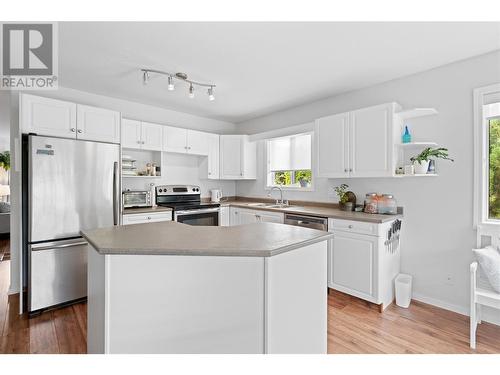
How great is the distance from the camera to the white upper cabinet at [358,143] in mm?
2852

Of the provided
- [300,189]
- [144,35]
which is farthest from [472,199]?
[144,35]

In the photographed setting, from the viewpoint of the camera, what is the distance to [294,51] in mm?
2416

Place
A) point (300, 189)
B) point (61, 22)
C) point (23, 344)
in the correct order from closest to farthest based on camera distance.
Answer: point (61, 22)
point (23, 344)
point (300, 189)

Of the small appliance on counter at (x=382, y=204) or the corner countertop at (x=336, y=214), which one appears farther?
the small appliance on counter at (x=382, y=204)

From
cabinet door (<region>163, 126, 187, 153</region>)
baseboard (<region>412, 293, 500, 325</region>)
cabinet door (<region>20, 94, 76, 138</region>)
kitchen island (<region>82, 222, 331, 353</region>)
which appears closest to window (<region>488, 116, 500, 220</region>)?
baseboard (<region>412, 293, 500, 325</region>)

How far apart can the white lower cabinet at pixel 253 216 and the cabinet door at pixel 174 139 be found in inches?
51.2

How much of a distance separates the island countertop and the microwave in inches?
74.6

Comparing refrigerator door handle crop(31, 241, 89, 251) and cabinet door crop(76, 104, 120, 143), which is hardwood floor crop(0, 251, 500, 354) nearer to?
refrigerator door handle crop(31, 241, 89, 251)

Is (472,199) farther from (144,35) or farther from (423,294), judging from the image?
(144,35)

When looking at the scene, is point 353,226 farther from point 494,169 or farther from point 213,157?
point 213,157

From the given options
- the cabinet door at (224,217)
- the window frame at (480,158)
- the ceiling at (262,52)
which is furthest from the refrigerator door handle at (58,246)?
the window frame at (480,158)

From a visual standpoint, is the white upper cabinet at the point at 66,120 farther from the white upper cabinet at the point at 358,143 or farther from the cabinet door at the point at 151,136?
the white upper cabinet at the point at 358,143

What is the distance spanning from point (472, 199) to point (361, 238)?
3.59ft
